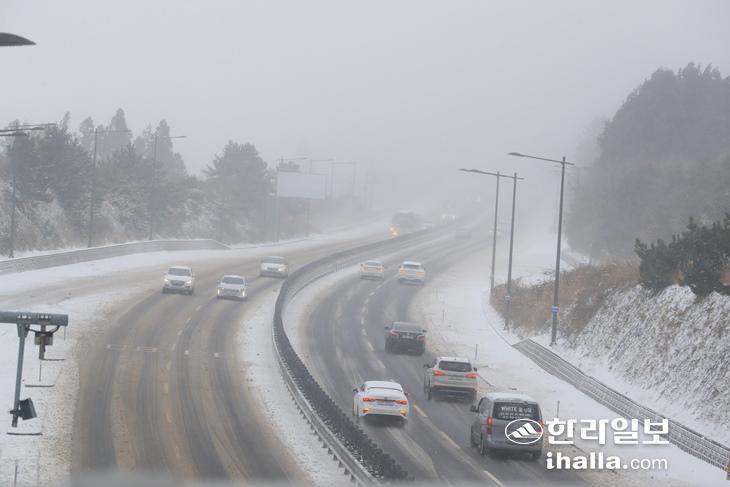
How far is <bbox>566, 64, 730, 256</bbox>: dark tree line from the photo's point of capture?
3223 inches

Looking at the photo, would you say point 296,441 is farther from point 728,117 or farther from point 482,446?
point 728,117

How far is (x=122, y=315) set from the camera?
49.3 metres

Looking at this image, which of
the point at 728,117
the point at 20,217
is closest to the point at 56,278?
the point at 20,217

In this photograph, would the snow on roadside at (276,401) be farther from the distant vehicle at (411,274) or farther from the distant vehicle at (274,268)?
the distant vehicle at (411,274)

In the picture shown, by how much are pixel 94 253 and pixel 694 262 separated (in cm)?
4810

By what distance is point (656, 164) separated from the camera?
315 feet

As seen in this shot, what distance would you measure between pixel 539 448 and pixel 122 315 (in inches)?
1147

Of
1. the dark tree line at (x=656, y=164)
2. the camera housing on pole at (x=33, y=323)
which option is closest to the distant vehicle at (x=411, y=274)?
the dark tree line at (x=656, y=164)

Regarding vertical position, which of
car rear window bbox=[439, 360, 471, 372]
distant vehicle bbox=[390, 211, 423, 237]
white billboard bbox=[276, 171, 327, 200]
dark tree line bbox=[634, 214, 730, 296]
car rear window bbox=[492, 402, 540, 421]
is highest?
white billboard bbox=[276, 171, 327, 200]

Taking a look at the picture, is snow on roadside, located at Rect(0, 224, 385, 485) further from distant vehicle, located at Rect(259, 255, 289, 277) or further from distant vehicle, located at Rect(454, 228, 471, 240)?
distant vehicle, located at Rect(454, 228, 471, 240)

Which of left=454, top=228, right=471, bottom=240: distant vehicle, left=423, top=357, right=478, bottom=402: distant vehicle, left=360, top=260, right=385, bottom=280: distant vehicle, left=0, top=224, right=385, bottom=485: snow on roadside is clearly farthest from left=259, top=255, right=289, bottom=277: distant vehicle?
left=454, top=228, right=471, bottom=240: distant vehicle

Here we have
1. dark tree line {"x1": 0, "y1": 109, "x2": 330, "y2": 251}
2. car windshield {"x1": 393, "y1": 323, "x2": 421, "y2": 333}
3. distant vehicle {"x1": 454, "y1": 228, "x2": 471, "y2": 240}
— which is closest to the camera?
car windshield {"x1": 393, "y1": 323, "x2": 421, "y2": 333}

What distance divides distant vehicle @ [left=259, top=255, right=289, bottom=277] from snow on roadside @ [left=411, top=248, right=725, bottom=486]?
34.7 ft

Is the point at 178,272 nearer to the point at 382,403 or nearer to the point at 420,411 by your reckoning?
the point at 420,411
